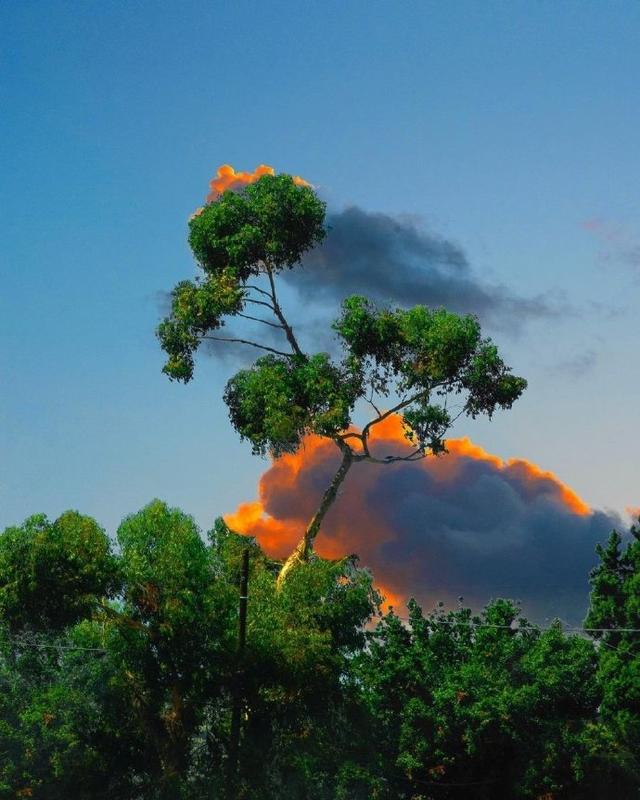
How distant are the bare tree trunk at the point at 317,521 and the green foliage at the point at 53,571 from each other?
3.81 m

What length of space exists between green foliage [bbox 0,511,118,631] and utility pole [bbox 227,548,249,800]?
10.7 feet

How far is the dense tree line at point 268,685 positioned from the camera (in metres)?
24.9

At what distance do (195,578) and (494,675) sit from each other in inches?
269

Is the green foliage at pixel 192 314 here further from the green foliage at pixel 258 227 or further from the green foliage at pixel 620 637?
the green foliage at pixel 620 637

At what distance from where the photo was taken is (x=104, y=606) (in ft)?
82.6

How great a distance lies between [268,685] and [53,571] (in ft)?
16.2

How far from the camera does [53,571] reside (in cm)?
→ 2655

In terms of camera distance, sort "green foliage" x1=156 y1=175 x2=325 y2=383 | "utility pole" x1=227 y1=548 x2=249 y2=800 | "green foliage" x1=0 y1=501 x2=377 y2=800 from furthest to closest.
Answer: "green foliage" x1=156 y1=175 x2=325 y2=383 → "green foliage" x1=0 y1=501 x2=377 y2=800 → "utility pole" x1=227 y1=548 x2=249 y2=800

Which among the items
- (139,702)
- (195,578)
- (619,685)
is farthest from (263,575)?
(619,685)

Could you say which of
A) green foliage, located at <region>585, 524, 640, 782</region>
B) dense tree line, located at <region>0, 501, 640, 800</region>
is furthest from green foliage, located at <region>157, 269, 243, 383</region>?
green foliage, located at <region>585, 524, 640, 782</region>

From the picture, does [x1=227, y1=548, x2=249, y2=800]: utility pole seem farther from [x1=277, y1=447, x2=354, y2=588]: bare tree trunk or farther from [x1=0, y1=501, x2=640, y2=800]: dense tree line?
[x1=277, y1=447, x2=354, y2=588]: bare tree trunk

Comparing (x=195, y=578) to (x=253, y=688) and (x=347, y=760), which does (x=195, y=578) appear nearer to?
(x=253, y=688)

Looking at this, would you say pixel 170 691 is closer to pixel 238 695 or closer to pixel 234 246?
pixel 238 695

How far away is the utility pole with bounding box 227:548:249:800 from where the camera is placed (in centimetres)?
2381
